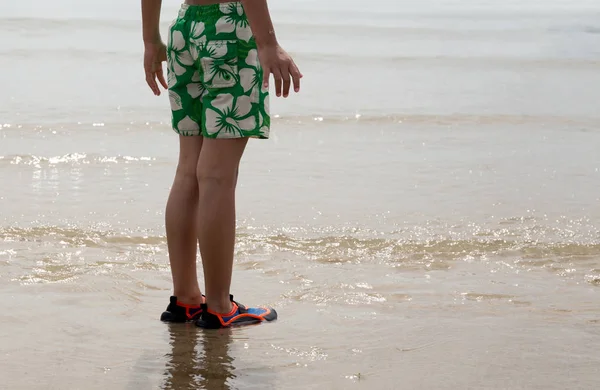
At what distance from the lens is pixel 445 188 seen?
238 inches

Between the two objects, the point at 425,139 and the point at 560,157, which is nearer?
the point at 560,157

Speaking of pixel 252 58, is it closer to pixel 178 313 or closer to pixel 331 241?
pixel 178 313

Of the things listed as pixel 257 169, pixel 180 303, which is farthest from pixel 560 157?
pixel 180 303

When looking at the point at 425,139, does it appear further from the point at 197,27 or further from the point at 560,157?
the point at 197,27

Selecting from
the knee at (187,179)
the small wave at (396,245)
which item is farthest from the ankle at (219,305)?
the small wave at (396,245)

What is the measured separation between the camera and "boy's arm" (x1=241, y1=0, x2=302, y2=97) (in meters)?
2.91

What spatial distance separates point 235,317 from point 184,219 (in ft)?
1.39

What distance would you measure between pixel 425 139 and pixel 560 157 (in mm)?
1389

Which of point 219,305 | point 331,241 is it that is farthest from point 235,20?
point 331,241

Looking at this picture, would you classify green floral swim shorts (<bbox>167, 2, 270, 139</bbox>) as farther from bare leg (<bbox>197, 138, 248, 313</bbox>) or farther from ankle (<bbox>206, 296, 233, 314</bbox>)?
ankle (<bbox>206, 296, 233, 314</bbox>)

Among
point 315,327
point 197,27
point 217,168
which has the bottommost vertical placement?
point 315,327

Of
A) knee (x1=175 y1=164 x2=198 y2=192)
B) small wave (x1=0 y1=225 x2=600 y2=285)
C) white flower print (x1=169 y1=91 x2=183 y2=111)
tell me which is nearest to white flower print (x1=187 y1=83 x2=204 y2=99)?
white flower print (x1=169 y1=91 x2=183 y2=111)

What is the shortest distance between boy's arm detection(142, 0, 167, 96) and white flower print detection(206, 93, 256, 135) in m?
0.34

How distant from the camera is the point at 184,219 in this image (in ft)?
10.8
